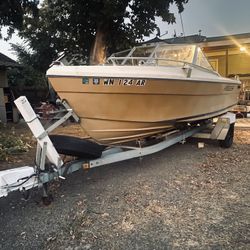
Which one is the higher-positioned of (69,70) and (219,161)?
(69,70)

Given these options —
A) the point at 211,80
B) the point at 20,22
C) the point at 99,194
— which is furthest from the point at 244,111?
the point at 20,22

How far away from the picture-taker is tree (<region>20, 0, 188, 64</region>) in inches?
406

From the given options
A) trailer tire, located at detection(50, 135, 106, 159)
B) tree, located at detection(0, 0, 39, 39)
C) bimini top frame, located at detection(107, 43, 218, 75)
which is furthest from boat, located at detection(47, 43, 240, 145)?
tree, located at detection(0, 0, 39, 39)

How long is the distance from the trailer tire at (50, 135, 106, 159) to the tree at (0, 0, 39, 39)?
716cm

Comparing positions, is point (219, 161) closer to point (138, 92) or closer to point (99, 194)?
point (138, 92)

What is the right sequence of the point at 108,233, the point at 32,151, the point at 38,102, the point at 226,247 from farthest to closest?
1. the point at 38,102
2. the point at 32,151
3. the point at 108,233
4. the point at 226,247

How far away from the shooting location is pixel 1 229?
270 centimetres

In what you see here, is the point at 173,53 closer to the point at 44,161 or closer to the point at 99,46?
the point at 44,161

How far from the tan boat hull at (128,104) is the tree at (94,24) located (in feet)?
20.7

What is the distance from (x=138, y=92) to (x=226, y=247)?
2.19 m

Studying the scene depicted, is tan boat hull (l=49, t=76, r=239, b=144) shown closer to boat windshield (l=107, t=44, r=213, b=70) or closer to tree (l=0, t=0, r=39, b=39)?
boat windshield (l=107, t=44, r=213, b=70)

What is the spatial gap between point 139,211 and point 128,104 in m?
1.48

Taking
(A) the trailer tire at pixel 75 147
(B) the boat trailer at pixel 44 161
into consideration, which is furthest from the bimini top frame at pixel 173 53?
(A) the trailer tire at pixel 75 147

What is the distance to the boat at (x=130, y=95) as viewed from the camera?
3629mm
